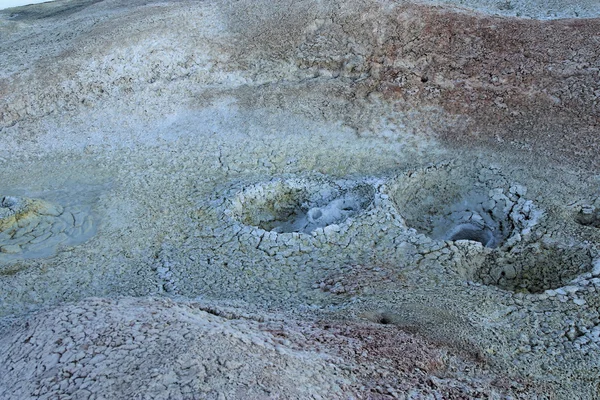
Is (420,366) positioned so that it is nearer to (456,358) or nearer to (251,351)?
(456,358)

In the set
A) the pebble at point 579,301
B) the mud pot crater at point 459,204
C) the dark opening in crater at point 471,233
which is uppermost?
the pebble at point 579,301

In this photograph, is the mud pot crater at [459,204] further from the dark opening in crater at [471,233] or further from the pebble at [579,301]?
the pebble at [579,301]

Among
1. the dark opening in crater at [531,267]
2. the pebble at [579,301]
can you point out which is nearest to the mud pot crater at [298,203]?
the dark opening in crater at [531,267]

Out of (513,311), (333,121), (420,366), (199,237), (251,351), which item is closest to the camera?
(251,351)

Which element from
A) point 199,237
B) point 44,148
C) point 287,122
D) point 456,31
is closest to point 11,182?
point 44,148

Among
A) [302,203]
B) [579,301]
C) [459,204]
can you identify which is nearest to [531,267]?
[579,301]

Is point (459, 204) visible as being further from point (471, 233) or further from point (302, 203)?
point (302, 203)

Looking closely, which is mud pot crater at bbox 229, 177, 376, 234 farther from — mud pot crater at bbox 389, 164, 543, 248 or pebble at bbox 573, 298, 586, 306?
pebble at bbox 573, 298, 586, 306

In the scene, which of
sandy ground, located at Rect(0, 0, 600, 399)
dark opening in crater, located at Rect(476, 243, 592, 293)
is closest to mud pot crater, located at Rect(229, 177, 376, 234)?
sandy ground, located at Rect(0, 0, 600, 399)
